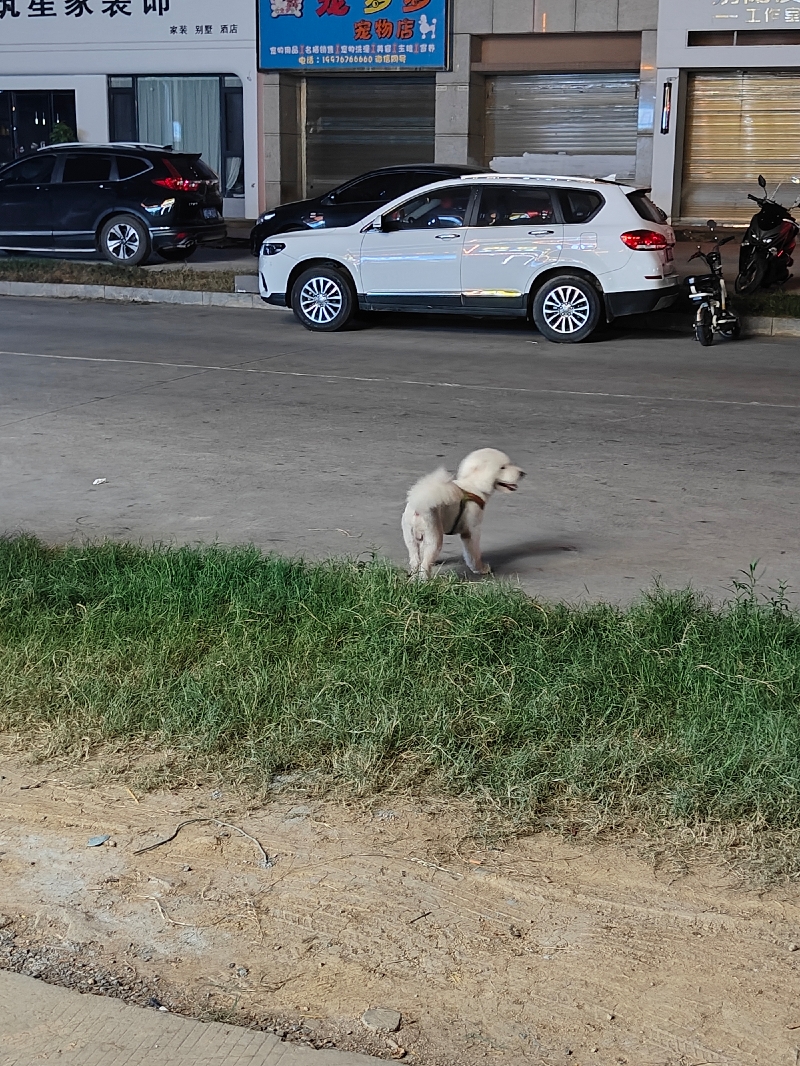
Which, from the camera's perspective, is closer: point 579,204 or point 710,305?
point 710,305

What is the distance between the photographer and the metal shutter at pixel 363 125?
2800 centimetres

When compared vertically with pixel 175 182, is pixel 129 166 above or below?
above

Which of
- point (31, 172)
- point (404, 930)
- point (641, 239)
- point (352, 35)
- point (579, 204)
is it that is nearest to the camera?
point (404, 930)

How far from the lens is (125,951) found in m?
3.27

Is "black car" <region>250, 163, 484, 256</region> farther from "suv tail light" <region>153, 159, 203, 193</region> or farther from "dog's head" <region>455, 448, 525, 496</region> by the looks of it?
"dog's head" <region>455, 448, 525, 496</region>

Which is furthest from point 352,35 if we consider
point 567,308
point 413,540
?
point 413,540

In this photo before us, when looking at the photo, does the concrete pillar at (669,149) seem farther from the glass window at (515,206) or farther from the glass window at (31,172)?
the glass window at (515,206)

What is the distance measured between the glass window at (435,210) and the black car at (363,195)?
431cm

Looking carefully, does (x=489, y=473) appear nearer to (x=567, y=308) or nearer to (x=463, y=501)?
A: (x=463, y=501)

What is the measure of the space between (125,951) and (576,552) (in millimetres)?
3703

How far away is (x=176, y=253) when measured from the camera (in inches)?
840

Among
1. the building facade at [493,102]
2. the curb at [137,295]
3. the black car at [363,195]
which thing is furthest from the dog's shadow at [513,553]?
the building facade at [493,102]

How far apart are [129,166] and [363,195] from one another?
408 centimetres

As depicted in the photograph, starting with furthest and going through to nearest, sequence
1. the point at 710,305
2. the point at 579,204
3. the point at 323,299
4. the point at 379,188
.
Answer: the point at 379,188 < the point at 323,299 < the point at 579,204 < the point at 710,305
